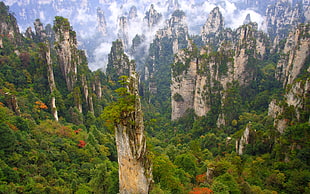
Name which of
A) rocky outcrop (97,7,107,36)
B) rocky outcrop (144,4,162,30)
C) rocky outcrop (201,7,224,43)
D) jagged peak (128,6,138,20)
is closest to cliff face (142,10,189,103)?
rocky outcrop (201,7,224,43)

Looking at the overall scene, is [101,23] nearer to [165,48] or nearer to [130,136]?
[165,48]

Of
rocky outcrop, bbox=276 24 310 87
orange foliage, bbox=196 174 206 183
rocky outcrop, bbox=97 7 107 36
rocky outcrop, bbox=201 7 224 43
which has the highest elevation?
rocky outcrop, bbox=97 7 107 36

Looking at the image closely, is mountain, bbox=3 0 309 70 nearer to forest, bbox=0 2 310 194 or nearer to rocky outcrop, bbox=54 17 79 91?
forest, bbox=0 2 310 194

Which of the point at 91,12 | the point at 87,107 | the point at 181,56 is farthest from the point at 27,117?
the point at 91,12

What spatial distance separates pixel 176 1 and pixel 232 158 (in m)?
138

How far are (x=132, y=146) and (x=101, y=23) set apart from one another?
15306 centimetres

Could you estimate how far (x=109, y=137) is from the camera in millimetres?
36156

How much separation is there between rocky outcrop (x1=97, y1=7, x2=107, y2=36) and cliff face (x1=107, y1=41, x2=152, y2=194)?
15077 centimetres

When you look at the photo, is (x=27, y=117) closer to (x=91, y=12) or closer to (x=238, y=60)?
(x=238, y=60)

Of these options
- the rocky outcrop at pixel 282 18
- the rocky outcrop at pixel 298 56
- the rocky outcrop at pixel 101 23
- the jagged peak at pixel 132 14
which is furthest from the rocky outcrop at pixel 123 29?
the rocky outcrop at pixel 298 56

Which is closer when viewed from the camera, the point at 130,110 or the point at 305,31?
the point at 130,110

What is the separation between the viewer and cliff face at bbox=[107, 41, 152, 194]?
586 inches

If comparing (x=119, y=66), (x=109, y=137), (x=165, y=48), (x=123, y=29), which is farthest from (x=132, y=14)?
(x=109, y=137)

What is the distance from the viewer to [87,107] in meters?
43.9
